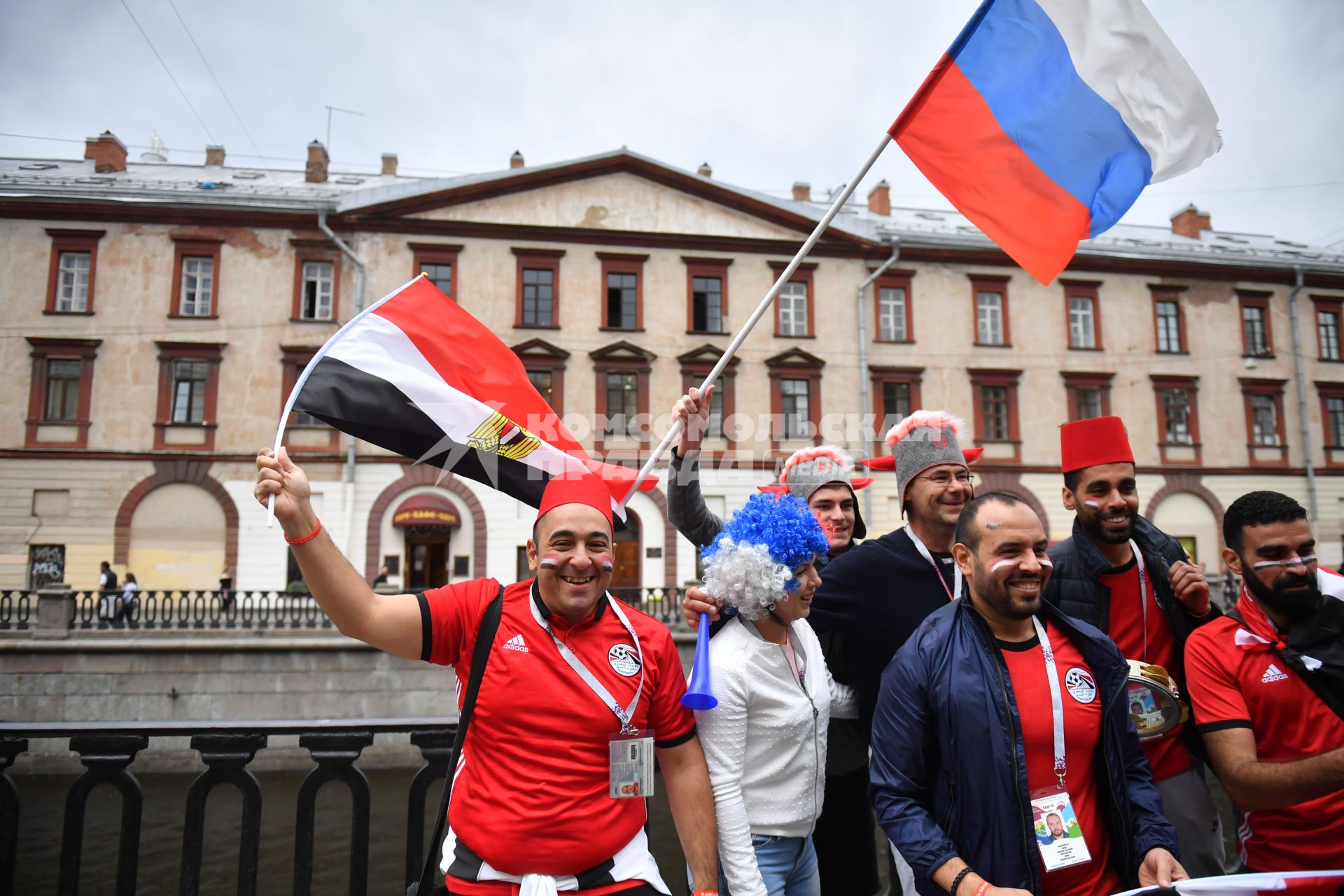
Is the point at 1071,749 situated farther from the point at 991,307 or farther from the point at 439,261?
the point at 991,307

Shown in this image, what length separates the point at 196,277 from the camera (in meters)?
25.0

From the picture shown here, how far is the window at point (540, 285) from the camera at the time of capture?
26000 mm

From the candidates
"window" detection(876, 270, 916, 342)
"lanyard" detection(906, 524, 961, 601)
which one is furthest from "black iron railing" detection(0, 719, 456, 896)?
"window" detection(876, 270, 916, 342)

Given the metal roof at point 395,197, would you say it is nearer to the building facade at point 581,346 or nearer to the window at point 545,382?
the building facade at point 581,346

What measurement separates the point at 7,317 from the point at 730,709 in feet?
96.3

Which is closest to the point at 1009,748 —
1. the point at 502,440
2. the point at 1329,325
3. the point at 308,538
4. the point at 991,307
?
the point at 308,538

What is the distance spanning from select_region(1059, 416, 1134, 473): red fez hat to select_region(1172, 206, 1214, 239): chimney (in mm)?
36438

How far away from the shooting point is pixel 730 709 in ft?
9.48

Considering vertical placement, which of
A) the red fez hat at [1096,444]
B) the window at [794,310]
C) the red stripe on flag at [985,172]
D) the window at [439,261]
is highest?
the window at [439,261]

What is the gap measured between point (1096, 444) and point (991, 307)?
26.7 meters

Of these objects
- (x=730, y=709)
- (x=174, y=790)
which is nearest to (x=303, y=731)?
(x=730, y=709)

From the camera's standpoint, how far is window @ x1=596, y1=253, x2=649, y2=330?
2638 cm

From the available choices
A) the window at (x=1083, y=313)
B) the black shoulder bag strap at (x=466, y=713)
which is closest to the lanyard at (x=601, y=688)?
the black shoulder bag strap at (x=466, y=713)

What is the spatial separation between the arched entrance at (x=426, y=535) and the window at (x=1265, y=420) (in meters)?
27.1
